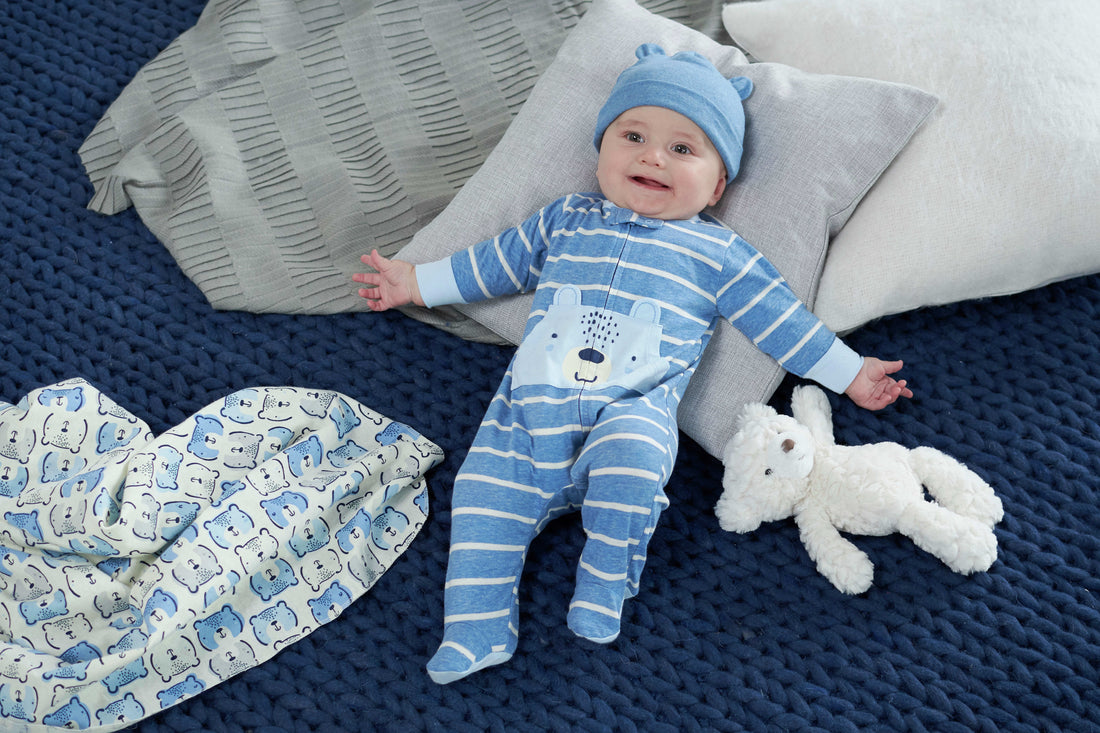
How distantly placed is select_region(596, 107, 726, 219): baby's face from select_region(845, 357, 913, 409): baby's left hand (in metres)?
0.30

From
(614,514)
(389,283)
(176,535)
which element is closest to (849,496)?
(614,514)

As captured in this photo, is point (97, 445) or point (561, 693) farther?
point (97, 445)

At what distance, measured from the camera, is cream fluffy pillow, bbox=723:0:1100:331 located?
1.16 metres

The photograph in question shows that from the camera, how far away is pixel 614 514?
1012mm

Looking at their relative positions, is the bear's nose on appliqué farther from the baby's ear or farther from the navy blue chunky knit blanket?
the baby's ear

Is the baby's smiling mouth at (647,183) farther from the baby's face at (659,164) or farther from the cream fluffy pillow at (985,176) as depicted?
the cream fluffy pillow at (985,176)

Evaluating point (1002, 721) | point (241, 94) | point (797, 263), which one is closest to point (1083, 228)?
point (797, 263)

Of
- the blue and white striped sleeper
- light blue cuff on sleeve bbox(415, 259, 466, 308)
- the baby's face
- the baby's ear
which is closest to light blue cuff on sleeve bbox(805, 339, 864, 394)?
the blue and white striped sleeper

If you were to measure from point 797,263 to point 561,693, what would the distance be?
0.60m

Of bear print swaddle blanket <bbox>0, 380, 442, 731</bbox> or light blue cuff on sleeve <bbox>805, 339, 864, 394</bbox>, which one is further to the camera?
light blue cuff on sleeve <bbox>805, 339, 864, 394</bbox>

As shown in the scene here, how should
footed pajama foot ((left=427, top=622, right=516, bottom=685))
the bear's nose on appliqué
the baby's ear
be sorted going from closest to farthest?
footed pajama foot ((left=427, top=622, right=516, bottom=685)), the bear's nose on appliqué, the baby's ear

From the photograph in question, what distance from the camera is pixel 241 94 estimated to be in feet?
4.78

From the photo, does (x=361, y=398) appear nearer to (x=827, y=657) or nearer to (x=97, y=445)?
(x=97, y=445)

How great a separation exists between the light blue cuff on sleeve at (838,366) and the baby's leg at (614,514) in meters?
0.25
